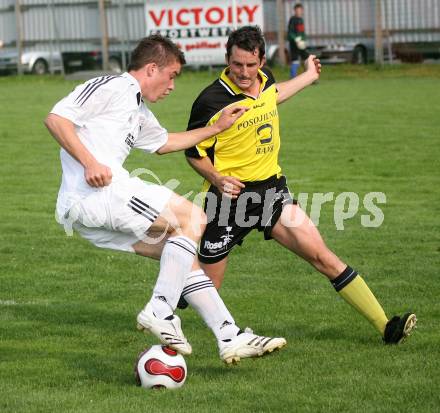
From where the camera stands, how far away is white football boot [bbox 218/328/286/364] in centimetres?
614

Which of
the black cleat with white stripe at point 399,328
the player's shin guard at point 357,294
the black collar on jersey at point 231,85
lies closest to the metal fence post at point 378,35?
the black collar on jersey at point 231,85

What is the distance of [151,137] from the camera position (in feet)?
21.9

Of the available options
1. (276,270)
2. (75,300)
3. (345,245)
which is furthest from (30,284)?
A: (345,245)

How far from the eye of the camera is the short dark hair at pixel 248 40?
6.88m

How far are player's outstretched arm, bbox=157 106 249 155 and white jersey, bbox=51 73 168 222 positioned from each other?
1.47ft

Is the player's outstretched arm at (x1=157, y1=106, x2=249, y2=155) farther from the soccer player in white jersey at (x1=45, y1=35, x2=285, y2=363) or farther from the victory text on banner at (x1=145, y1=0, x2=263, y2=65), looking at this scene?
the victory text on banner at (x1=145, y1=0, x2=263, y2=65)

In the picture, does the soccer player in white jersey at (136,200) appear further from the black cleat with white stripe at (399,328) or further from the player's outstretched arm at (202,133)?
the black cleat with white stripe at (399,328)

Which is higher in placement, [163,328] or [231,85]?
[231,85]

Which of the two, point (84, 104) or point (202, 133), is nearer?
point (84, 104)

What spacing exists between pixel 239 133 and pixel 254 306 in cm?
152

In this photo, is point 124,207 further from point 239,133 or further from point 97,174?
point 239,133

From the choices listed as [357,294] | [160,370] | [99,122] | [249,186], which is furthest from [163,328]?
[357,294]

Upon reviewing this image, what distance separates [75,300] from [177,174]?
6477mm

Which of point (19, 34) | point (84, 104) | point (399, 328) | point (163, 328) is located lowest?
point (399, 328)
